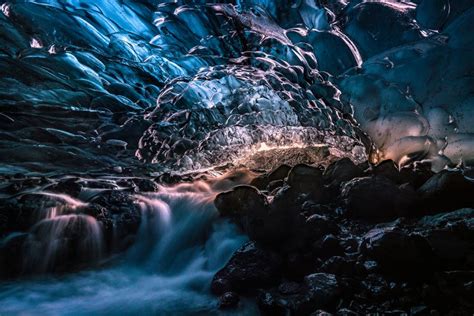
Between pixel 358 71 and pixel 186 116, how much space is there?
305 cm

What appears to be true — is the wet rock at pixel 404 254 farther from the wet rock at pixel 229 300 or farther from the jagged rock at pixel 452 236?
the wet rock at pixel 229 300

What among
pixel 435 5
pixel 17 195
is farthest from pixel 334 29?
pixel 17 195

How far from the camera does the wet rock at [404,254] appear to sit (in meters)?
2.46

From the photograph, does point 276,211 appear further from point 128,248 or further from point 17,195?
point 17,195

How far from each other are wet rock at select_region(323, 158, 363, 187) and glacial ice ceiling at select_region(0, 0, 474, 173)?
0.79 meters

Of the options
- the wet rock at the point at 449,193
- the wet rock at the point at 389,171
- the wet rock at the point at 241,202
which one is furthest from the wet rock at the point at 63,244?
the wet rock at the point at 449,193

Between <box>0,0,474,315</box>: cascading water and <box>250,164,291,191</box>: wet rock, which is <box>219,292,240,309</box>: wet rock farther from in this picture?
<box>250,164,291,191</box>: wet rock

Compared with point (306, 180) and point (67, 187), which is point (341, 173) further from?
point (67, 187)

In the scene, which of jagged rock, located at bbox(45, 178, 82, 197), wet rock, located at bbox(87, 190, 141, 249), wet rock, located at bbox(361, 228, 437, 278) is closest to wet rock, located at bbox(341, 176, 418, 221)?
wet rock, located at bbox(361, 228, 437, 278)

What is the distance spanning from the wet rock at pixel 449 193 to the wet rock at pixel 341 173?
2.96 feet

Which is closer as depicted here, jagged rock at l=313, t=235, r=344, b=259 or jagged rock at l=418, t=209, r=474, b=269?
jagged rock at l=418, t=209, r=474, b=269

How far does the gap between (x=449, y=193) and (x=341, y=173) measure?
1198mm

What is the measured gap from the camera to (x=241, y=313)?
2553 mm

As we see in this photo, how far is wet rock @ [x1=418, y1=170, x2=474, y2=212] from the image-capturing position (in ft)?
10.6
